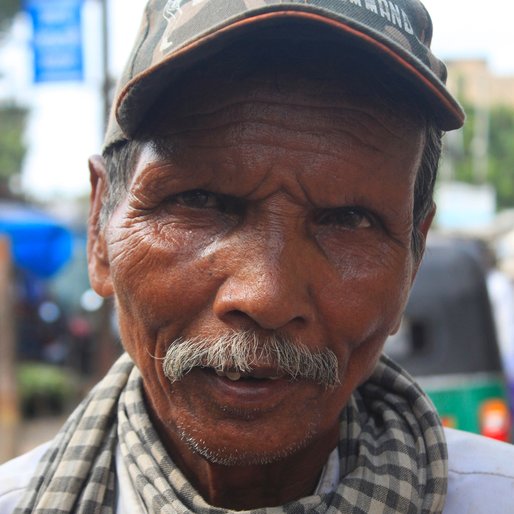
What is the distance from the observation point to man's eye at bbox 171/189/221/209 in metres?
1.48

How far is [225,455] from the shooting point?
1.43 m

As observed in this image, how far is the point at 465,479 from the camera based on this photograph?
5.51 feet

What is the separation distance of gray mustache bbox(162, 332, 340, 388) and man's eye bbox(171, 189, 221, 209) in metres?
0.26

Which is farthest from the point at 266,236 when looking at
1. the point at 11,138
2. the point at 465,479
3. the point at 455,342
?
the point at 11,138

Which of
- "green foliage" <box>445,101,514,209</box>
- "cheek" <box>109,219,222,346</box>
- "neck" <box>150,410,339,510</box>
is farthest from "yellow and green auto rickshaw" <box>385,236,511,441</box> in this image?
"green foliage" <box>445,101,514,209</box>

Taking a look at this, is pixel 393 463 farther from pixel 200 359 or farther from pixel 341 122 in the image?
pixel 341 122

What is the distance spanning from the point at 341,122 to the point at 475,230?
2355 centimetres

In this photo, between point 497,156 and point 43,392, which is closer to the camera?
point 43,392

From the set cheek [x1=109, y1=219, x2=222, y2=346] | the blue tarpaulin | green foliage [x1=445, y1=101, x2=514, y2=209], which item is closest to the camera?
cheek [x1=109, y1=219, x2=222, y2=346]

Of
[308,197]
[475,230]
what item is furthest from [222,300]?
[475,230]

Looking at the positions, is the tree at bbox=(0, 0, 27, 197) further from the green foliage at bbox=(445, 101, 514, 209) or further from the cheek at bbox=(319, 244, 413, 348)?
the cheek at bbox=(319, 244, 413, 348)

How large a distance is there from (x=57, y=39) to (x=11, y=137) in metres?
24.8

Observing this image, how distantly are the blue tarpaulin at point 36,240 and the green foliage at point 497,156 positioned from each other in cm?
3995

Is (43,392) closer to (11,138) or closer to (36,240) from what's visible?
(36,240)
